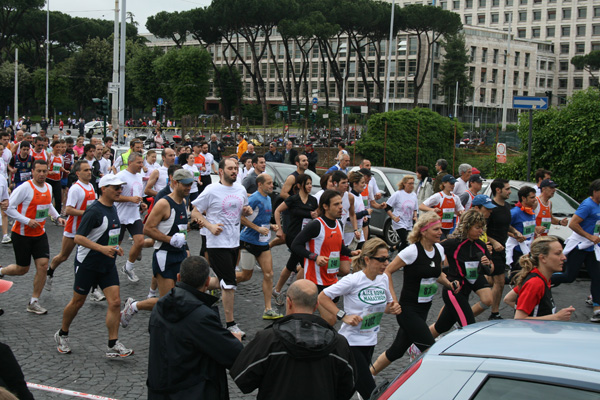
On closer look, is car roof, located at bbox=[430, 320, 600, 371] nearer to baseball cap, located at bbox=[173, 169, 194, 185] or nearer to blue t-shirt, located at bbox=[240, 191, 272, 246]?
baseball cap, located at bbox=[173, 169, 194, 185]

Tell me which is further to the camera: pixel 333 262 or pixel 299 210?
pixel 299 210

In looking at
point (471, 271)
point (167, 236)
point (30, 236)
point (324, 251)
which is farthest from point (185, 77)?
point (471, 271)

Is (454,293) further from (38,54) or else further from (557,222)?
(38,54)

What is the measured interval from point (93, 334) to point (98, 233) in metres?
1.27

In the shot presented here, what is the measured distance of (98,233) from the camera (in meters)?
6.59

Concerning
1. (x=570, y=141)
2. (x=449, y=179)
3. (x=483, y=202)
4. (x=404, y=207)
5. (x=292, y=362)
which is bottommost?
(x=292, y=362)

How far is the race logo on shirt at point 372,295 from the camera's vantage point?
5102 mm

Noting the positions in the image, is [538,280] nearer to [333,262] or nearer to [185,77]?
[333,262]

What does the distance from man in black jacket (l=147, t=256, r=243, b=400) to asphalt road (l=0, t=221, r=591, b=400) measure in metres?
1.83

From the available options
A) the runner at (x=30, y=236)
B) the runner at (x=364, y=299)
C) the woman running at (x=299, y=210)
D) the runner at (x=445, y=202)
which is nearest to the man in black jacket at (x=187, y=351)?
the runner at (x=364, y=299)

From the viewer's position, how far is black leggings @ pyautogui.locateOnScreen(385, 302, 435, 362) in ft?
18.1

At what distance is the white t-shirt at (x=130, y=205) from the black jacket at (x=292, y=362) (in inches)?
246

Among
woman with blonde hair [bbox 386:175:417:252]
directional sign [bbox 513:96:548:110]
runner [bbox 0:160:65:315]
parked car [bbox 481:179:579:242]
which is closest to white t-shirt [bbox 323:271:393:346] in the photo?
runner [bbox 0:160:65:315]

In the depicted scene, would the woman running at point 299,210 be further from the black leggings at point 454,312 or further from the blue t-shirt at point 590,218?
the blue t-shirt at point 590,218
